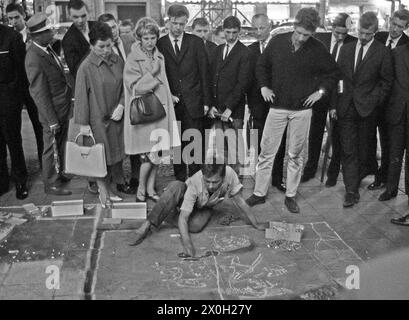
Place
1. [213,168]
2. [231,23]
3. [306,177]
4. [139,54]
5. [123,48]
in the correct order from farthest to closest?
1. [306,177]
2. [123,48]
3. [231,23]
4. [139,54]
5. [213,168]

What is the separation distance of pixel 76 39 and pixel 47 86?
24.0 inches

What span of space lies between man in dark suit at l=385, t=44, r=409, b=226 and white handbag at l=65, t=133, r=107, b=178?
3114mm

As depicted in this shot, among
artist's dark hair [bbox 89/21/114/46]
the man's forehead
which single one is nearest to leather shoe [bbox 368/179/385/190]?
artist's dark hair [bbox 89/21/114/46]

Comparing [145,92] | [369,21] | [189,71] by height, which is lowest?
[145,92]

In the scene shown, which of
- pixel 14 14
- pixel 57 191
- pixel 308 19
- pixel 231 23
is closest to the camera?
pixel 308 19

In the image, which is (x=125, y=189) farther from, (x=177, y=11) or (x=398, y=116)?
(x=398, y=116)

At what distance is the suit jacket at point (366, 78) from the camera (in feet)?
17.7

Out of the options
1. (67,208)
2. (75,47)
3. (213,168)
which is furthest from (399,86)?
(67,208)

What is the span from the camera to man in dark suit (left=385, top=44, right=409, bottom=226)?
5.39m

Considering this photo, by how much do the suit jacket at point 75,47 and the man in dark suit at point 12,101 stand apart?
490 millimetres

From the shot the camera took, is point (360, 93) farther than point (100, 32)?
Yes

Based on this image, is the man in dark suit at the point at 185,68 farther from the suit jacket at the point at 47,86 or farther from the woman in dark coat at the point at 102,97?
the suit jacket at the point at 47,86

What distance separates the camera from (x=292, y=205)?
5402 millimetres
